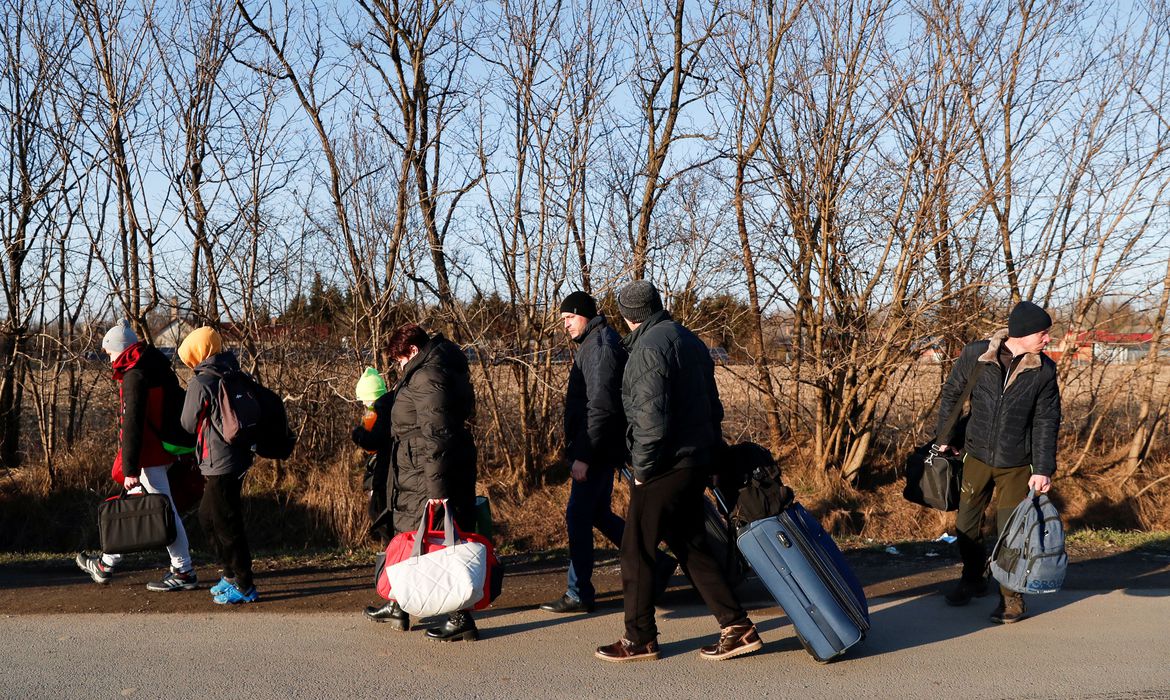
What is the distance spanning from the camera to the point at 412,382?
4.85 metres

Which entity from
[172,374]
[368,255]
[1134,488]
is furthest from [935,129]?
[172,374]

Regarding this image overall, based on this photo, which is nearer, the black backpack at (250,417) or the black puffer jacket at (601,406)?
the black puffer jacket at (601,406)

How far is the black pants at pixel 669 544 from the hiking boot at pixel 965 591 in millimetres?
1602

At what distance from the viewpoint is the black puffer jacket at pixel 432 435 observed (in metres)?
4.73

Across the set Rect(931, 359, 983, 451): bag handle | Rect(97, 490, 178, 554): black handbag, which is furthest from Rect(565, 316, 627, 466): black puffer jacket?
Rect(97, 490, 178, 554): black handbag

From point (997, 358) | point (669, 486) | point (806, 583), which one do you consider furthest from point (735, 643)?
point (997, 358)

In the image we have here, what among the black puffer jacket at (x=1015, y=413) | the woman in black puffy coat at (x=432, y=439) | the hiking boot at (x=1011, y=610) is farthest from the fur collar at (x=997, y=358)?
the woman in black puffy coat at (x=432, y=439)

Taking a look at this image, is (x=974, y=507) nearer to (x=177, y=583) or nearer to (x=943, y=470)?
(x=943, y=470)

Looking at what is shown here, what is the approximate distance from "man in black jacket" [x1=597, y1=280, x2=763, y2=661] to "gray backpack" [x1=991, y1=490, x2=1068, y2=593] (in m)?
1.45

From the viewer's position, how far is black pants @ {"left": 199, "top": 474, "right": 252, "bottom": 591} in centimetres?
532

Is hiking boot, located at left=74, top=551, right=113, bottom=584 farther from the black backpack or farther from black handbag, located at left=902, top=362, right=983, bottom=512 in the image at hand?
black handbag, located at left=902, top=362, right=983, bottom=512

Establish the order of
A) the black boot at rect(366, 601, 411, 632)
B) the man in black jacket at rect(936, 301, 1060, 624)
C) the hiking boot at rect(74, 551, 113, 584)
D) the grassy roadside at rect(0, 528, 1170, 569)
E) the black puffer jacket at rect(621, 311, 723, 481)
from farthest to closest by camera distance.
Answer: the grassy roadside at rect(0, 528, 1170, 569)
the hiking boot at rect(74, 551, 113, 584)
the man in black jacket at rect(936, 301, 1060, 624)
the black boot at rect(366, 601, 411, 632)
the black puffer jacket at rect(621, 311, 723, 481)

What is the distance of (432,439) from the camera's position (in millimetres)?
4730

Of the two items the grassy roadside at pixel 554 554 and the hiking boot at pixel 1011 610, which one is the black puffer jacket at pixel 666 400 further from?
the grassy roadside at pixel 554 554
